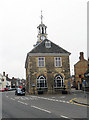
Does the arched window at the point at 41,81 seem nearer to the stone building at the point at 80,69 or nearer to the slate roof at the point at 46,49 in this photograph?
the slate roof at the point at 46,49

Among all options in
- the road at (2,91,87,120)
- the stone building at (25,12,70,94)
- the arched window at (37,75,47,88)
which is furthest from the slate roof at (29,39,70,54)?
the road at (2,91,87,120)

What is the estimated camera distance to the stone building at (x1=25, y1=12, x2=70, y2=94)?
35062 millimetres

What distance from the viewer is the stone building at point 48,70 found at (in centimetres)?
3506

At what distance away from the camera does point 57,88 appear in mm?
35344

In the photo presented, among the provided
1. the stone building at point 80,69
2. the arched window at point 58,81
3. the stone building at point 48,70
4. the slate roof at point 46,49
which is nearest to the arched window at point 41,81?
the stone building at point 48,70

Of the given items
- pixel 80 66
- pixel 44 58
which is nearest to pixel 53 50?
pixel 44 58

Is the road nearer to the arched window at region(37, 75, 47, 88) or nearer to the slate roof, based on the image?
the arched window at region(37, 75, 47, 88)

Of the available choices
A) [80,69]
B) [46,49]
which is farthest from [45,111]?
[80,69]

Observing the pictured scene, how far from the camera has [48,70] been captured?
1410 inches

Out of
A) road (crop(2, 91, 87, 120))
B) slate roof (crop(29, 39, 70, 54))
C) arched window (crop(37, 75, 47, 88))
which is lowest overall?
road (crop(2, 91, 87, 120))

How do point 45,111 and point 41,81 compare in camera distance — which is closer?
point 45,111

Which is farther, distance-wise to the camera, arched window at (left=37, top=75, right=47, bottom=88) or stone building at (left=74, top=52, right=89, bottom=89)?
stone building at (left=74, top=52, right=89, bottom=89)

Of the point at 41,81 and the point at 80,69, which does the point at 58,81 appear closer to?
the point at 41,81

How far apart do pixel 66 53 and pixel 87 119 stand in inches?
1085
